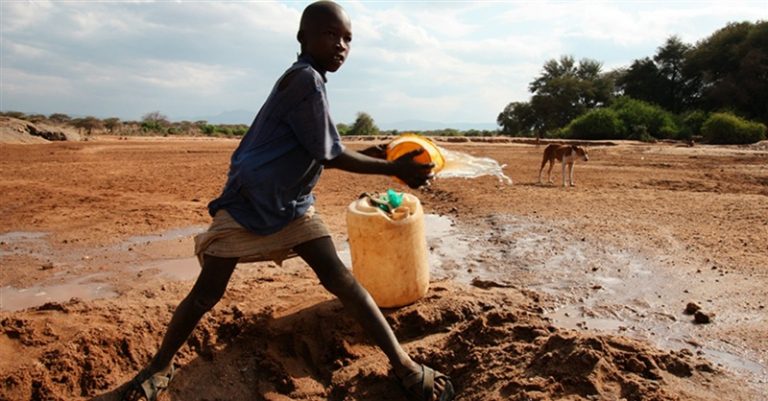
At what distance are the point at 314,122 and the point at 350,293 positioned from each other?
0.83m

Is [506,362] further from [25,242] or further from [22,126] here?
[22,126]

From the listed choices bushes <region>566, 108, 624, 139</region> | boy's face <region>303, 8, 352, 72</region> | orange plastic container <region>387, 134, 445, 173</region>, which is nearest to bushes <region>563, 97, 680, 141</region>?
bushes <region>566, 108, 624, 139</region>

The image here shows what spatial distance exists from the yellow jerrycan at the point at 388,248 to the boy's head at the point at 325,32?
4.30 feet

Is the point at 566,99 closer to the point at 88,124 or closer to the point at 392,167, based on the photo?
the point at 88,124

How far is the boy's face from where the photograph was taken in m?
2.48

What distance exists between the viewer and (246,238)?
263 cm

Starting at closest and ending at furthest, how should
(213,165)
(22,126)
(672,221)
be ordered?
(672,221) < (213,165) < (22,126)

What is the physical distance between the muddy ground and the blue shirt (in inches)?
44.1

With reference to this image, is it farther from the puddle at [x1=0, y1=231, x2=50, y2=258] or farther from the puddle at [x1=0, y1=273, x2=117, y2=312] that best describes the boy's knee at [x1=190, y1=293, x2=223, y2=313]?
the puddle at [x1=0, y1=231, x2=50, y2=258]

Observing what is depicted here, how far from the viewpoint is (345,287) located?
270 cm

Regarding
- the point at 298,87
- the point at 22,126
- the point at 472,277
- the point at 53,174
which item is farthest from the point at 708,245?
the point at 22,126

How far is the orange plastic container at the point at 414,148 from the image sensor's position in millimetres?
2998

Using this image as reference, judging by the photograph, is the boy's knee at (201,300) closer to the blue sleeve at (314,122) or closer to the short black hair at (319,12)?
the blue sleeve at (314,122)

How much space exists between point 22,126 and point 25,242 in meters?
23.2
